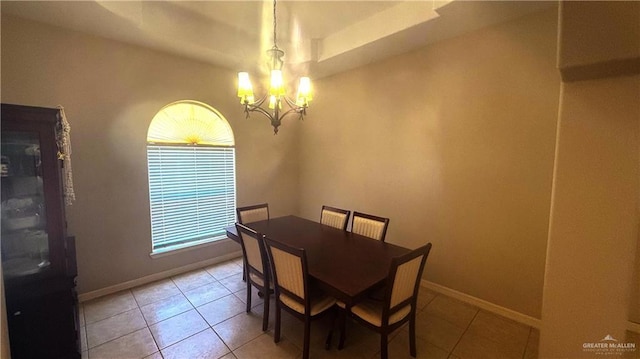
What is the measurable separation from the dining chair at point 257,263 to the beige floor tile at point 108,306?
1.36 meters

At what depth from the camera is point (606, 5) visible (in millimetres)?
823

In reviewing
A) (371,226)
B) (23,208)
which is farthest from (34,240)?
(371,226)

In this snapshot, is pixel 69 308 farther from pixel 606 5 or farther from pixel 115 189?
pixel 606 5

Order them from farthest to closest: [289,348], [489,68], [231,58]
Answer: [231,58]
[489,68]
[289,348]

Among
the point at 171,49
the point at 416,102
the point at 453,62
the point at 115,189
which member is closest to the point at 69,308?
the point at 115,189

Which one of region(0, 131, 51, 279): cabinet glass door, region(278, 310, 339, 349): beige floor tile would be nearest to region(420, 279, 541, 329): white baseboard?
region(278, 310, 339, 349): beige floor tile

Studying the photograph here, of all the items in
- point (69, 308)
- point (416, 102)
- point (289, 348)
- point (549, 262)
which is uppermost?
point (416, 102)

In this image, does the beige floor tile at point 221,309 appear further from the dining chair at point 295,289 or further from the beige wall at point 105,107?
the beige wall at point 105,107

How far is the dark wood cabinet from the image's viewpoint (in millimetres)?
1663

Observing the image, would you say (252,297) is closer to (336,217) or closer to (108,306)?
(336,217)

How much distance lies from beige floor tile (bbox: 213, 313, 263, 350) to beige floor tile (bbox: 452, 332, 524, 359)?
1692mm

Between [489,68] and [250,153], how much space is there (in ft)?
10.5

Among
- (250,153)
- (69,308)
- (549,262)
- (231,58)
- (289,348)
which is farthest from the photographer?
(250,153)

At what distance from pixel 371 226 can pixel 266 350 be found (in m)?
1.49
